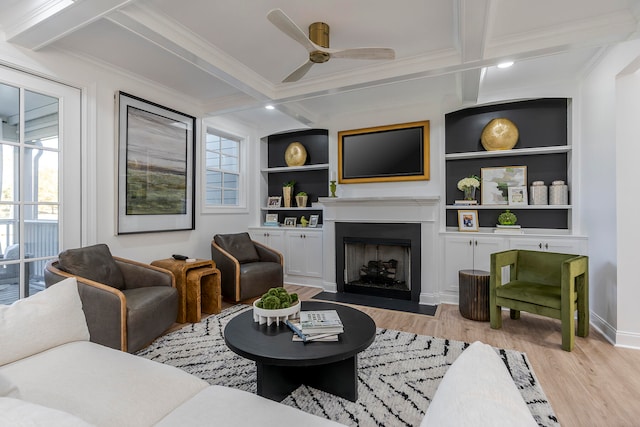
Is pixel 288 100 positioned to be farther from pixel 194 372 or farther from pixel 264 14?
pixel 194 372

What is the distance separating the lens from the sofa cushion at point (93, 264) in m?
2.52

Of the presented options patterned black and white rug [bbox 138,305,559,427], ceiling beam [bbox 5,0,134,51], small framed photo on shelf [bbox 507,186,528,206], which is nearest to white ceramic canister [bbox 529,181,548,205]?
small framed photo on shelf [bbox 507,186,528,206]

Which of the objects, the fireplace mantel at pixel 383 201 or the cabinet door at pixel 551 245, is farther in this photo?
the fireplace mantel at pixel 383 201

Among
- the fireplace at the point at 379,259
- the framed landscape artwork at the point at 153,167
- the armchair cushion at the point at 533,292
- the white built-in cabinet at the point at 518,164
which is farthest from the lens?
the fireplace at the point at 379,259

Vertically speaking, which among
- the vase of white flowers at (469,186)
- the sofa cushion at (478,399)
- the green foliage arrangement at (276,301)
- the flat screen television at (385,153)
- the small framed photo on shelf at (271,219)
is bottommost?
the green foliage arrangement at (276,301)

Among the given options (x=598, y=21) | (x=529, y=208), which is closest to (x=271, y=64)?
(x=598, y=21)

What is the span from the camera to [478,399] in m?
0.63

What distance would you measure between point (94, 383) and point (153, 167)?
2.73 metres

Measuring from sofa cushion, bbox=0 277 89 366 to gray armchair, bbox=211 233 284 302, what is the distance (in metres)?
2.07

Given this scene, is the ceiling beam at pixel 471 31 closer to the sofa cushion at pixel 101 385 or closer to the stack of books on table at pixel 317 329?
the stack of books on table at pixel 317 329

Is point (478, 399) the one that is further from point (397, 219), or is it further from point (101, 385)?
point (397, 219)

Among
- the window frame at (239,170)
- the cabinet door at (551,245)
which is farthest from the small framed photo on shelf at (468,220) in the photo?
the window frame at (239,170)

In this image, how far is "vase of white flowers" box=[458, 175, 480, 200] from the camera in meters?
3.90

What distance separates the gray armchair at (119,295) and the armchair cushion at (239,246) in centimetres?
119
